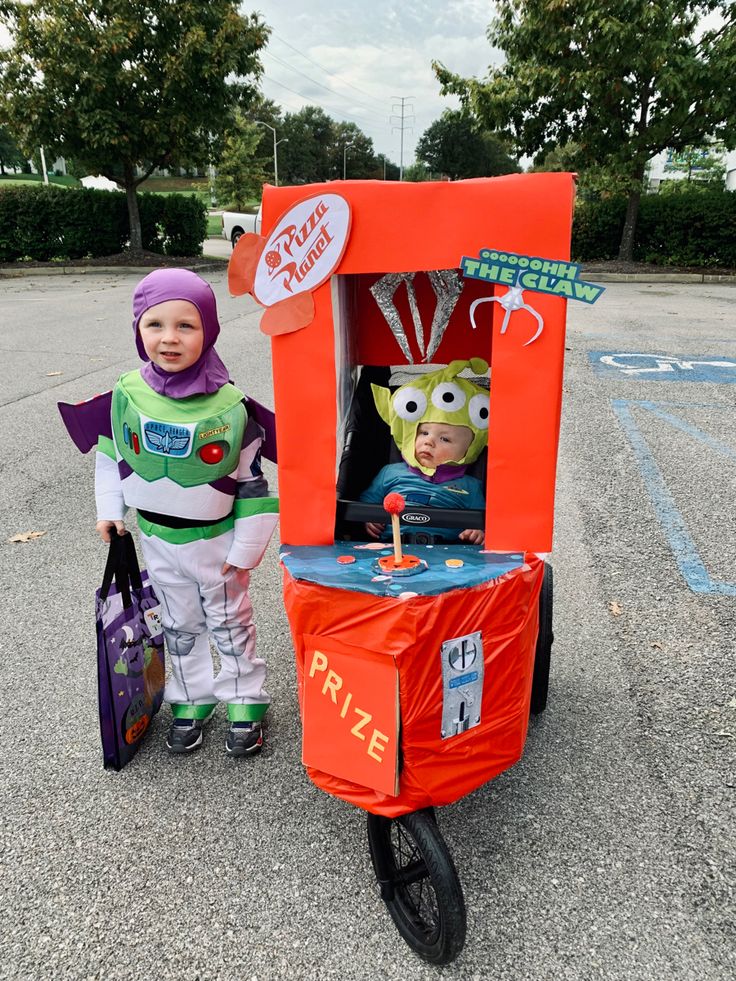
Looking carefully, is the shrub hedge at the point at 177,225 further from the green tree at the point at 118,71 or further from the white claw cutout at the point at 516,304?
the white claw cutout at the point at 516,304

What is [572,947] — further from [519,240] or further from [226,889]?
[519,240]

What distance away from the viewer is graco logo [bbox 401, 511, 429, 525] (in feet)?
7.17

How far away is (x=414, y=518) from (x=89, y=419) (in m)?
1.07

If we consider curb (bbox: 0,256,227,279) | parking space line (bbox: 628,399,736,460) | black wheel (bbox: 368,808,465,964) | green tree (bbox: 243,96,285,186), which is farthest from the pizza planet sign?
green tree (bbox: 243,96,285,186)

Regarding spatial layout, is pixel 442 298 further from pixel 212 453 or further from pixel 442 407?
pixel 212 453

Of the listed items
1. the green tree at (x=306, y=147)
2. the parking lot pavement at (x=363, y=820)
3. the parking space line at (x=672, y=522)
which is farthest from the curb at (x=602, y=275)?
the green tree at (x=306, y=147)

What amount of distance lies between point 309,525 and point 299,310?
59cm

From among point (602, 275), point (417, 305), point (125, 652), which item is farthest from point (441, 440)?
point (602, 275)

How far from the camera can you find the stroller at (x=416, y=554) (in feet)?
5.70

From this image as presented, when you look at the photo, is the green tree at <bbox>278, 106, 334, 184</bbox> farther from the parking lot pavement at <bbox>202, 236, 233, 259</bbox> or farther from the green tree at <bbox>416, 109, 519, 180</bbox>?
the parking lot pavement at <bbox>202, 236, 233, 259</bbox>

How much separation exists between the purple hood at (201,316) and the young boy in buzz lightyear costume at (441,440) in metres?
0.61

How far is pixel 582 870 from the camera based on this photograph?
2043 millimetres

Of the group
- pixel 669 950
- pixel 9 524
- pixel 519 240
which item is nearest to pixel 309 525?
pixel 519 240

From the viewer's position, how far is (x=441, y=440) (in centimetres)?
234
